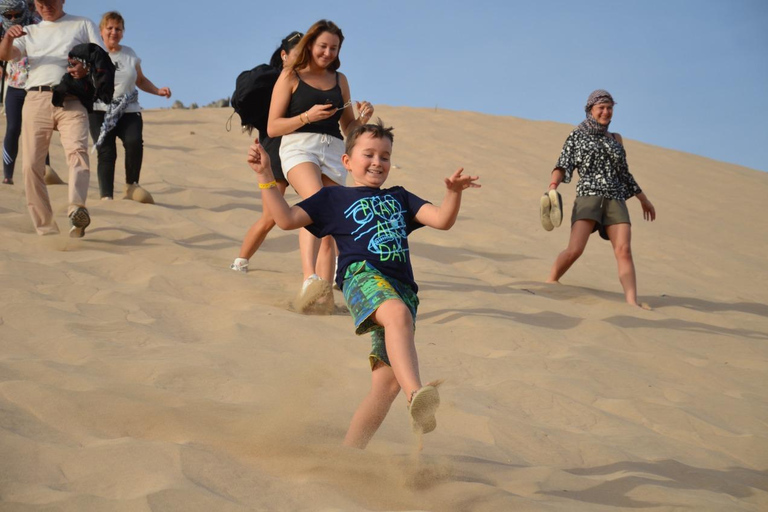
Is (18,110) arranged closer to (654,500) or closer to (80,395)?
(80,395)

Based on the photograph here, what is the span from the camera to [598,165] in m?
7.22

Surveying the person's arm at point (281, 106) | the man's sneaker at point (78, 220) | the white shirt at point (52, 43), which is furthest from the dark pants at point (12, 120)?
the person's arm at point (281, 106)

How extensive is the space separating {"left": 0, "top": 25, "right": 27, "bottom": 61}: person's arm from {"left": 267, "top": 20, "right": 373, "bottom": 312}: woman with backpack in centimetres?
197

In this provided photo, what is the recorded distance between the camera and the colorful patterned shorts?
→ 317 cm

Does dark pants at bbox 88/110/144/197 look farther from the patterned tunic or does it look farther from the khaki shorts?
the khaki shorts

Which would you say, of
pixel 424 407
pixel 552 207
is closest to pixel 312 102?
pixel 552 207

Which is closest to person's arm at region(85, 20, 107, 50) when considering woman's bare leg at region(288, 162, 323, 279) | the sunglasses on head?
the sunglasses on head

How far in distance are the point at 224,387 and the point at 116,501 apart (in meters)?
1.41

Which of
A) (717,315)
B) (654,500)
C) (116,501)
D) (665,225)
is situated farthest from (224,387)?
(665,225)

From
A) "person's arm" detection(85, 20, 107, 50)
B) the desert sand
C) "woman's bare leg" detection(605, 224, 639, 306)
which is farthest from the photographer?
"woman's bare leg" detection(605, 224, 639, 306)

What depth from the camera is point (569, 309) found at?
6.42 m

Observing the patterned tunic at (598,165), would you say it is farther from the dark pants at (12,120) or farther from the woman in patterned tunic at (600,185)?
the dark pants at (12,120)

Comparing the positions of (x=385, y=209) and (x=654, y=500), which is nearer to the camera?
(x=654, y=500)

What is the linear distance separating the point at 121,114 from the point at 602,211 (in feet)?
15.0
